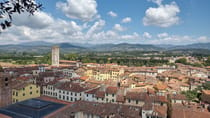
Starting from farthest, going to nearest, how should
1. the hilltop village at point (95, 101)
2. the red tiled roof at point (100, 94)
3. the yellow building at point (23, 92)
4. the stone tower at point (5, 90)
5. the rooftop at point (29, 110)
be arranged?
the yellow building at point (23, 92) → the red tiled roof at point (100, 94) → the stone tower at point (5, 90) → the rooftop at point (29, 110) → the hilltop village at point (95, 101)

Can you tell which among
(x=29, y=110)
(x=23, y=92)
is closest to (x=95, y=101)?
(x=29, y=110)

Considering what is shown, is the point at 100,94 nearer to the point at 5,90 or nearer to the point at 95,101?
the point at 95,101

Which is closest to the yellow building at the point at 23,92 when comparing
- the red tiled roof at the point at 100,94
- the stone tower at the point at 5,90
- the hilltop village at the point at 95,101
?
the hilltop village at the point at 95,101

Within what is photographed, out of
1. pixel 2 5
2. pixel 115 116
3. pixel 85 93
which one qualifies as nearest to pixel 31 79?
pixel 85 93

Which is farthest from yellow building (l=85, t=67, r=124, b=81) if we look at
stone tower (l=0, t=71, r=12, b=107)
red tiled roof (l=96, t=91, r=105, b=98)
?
stone tower (l=0, t=71, r=12, b=107)

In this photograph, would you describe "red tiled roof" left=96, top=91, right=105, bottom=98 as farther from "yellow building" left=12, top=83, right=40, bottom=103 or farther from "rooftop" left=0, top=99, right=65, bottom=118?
"yellow building" left=12, top=83, right=40, bottom=103

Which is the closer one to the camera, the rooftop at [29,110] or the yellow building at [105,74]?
the rooftop at [29,110]

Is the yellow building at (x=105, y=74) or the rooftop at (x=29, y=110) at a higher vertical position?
the yellow building at (x=105, y=74)

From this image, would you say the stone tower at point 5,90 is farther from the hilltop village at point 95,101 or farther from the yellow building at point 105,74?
the yellow building at point 105,74
